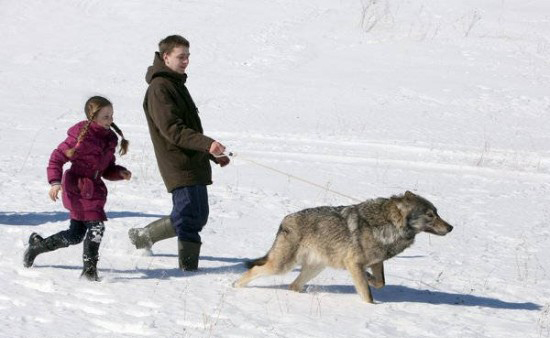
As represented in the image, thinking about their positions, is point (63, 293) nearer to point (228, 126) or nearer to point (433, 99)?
point (228, 126)

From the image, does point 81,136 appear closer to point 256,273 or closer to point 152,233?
point 152,233

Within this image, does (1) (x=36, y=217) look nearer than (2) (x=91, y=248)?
No

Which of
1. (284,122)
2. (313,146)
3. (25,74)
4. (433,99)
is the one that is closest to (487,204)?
(313,146)

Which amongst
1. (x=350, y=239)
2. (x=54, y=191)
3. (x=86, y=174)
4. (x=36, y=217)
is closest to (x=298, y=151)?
(x=36, y=217)

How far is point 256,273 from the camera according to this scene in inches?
217

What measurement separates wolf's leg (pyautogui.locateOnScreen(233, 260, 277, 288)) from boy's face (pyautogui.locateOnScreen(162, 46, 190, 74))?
1.64 m

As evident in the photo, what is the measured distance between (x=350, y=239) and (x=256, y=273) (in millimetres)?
771

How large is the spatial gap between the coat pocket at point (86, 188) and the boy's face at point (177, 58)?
3.62ft

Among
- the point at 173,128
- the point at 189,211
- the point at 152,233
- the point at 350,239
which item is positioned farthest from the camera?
the point at 152,233

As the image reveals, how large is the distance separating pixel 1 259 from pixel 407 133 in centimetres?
983

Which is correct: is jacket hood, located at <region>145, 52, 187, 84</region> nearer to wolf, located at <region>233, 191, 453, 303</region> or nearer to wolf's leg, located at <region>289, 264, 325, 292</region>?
wolf, located at <region>233, 191, 453, 303</region>

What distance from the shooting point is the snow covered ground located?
5.07 metres

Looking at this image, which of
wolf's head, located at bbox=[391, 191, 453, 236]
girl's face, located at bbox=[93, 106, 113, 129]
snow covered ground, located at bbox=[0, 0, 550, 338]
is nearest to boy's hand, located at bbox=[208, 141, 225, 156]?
girl's face, located at bbox=[93, 106, 113, 129]

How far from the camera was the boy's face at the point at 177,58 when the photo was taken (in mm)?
5547
